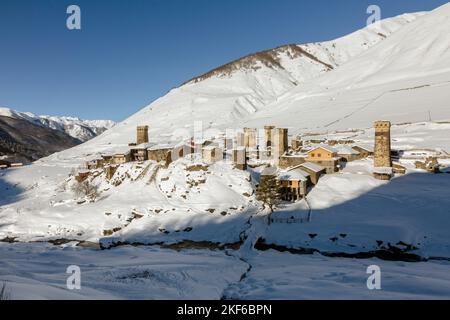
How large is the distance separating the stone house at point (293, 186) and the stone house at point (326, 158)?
23.6 feet

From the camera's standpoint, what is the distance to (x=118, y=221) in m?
42.0

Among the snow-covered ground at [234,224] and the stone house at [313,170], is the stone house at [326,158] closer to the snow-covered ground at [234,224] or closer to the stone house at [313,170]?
the stone house at [313,170]

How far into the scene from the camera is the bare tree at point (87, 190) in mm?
52000

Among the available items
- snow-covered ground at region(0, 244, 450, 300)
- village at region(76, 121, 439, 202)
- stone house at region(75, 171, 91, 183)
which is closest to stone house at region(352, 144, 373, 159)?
village at region(76, 121, 439, 202)

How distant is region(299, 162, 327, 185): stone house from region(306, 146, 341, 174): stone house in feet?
3.05

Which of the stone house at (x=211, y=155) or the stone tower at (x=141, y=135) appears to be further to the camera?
the stone tower at (x=141, y=135)

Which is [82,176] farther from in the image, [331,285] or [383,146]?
[331,285]

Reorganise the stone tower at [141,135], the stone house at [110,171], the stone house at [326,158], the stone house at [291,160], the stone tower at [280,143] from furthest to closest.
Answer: the stone tower at [141,135], the stone tower at [280,143], the stone house at [110,171], the stone house at [291,160], the stone house at [326,158]

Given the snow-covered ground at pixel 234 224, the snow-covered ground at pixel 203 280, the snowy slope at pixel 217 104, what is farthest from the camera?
the snowy slope at pixel 217 104

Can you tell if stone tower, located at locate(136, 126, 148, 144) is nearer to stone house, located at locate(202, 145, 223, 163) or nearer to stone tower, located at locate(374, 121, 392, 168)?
stone house, located at locate(202, 145, 223, 163)

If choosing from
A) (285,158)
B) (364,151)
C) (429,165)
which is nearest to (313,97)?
(364,151)

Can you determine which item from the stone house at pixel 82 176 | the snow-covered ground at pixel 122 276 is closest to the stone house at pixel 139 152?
the stone house at pixel 82 176
